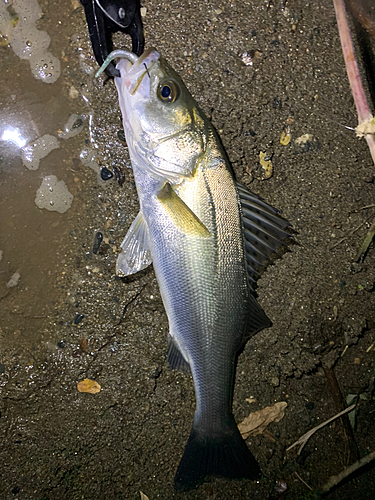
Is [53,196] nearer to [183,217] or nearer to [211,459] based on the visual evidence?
[183,217]

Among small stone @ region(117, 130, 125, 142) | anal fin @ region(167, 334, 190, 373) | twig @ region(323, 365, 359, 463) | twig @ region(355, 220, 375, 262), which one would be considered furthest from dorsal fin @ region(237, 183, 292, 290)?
twig @ region(323, 365, 359, 463)

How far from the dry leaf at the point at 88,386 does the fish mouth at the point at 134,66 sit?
1913 mm

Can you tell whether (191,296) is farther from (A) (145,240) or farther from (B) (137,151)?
(B) (137,151)

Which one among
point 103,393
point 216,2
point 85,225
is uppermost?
point 216,2

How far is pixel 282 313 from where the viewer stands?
256cm

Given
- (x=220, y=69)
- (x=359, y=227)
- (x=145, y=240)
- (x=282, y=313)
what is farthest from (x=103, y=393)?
(x=220, y=69)

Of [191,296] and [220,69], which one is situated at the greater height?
[220,69]

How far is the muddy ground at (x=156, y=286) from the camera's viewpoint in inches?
92.0

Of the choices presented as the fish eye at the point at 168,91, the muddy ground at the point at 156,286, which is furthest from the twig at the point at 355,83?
the fish eye at the point at 168,91

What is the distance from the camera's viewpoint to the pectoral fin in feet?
7.23

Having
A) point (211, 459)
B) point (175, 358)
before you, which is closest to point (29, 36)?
point (175, 358)

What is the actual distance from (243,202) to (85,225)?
3.73 feet

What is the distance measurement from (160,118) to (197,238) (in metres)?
0.74

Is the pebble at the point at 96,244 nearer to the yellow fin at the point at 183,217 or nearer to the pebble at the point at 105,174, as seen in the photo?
the pebble at the point at 105,174
